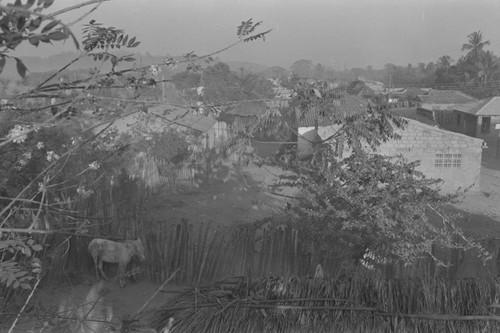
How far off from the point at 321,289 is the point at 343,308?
0.74 feet

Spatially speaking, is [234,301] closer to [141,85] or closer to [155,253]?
[141,85]

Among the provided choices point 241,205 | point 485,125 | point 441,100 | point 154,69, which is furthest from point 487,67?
point 154,69

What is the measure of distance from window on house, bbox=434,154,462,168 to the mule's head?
13574mm

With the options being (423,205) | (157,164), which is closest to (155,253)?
(423,205)

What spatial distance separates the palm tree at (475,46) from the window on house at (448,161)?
35192 millimetres

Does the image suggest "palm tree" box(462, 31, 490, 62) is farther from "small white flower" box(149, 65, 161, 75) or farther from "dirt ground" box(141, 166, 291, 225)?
"small white flower" box(149, 65, 161, 75)

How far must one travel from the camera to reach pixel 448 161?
18672mm

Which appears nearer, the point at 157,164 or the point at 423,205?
the point at 423,205

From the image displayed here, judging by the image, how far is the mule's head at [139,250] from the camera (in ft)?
25.0

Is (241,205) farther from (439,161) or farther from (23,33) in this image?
(23,33)

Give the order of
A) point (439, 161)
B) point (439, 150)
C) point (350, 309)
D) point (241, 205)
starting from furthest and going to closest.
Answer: point (439, 161)
point (439, 150)
point (241, 205)
point (350, 309)

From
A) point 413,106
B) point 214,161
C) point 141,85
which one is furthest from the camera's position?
Result: point 413,106

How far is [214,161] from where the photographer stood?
20.3m

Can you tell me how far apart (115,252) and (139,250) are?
0.38m
